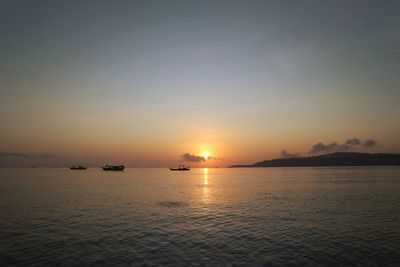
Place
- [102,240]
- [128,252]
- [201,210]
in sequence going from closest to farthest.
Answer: [128,252] → [102,240] → [201,210]

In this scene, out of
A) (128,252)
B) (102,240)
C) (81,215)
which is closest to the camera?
(128,252)

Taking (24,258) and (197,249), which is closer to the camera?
(24,258)

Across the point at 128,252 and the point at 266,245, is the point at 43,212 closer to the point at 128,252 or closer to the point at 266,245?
the point at 128,252

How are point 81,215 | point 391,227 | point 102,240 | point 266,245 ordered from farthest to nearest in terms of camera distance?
→ point 81,215 < point 391,227 < point 102,240 < point 266,245

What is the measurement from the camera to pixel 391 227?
38.2 m

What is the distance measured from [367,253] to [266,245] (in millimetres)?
9219

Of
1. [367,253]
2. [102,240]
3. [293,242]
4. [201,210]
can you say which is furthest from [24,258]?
[201,210]

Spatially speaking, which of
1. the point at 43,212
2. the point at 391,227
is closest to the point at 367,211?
the point at 391,227

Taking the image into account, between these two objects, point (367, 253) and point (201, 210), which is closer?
point (367, 253)

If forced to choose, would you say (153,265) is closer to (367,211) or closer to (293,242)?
(293,242)

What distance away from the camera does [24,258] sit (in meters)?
26.0

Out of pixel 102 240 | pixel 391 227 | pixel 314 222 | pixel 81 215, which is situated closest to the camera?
pixel 102 240

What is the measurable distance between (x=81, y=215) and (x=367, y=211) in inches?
1927

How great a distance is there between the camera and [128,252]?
91.5 feet
